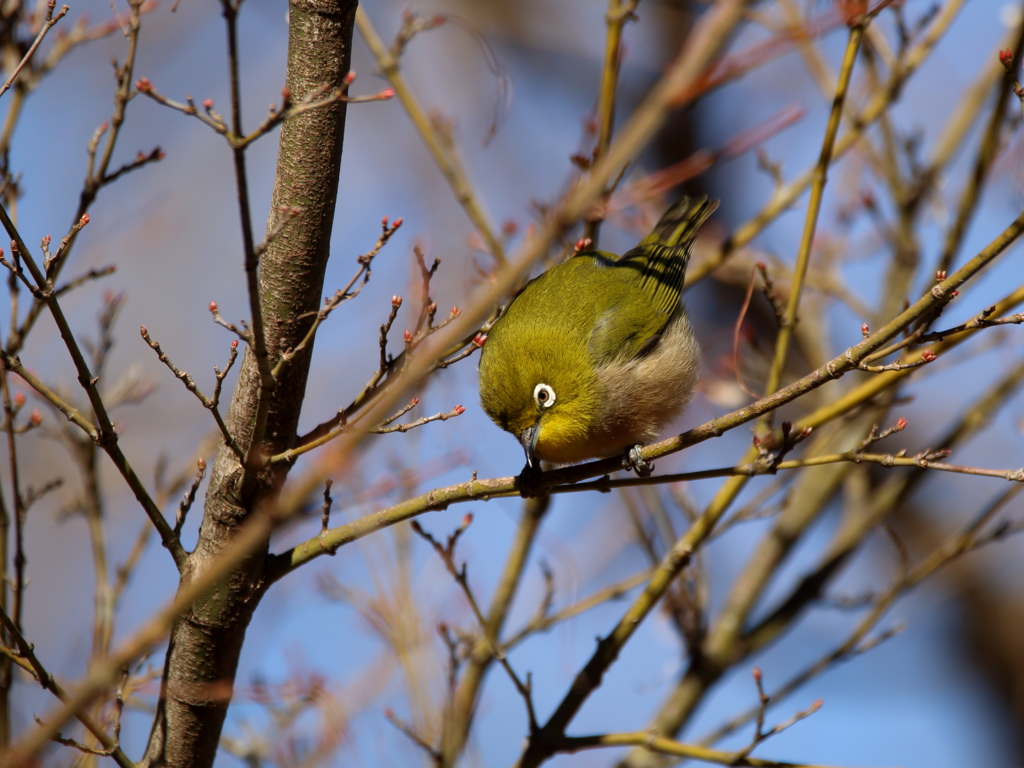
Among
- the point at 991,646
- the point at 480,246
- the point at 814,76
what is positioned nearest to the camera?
the point at 480,246

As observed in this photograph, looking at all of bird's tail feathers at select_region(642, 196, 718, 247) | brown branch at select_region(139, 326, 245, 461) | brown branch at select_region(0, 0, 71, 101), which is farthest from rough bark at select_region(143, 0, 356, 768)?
bird's tail feathers at select_region(642, 196, 718, 247)

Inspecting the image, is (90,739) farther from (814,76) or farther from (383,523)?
(814,76)

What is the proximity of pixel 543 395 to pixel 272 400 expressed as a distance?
1380 mm

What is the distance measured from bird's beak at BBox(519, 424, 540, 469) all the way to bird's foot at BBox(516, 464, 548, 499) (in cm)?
29

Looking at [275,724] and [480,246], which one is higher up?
[480,246]

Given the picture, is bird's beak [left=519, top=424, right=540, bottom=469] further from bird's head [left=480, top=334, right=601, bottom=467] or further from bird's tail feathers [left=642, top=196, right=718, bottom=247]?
bird's tail feathers [left=642, top=196, right=718, bottom=247]

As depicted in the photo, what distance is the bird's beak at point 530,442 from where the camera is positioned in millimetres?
3615

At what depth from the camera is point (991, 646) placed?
9.35m

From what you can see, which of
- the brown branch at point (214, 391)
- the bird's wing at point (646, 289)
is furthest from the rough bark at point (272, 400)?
the bird's wing at point (646, 289)

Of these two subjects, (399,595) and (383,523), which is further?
(399,595)

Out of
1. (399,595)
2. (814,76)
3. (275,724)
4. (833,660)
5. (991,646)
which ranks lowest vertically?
(833,660)

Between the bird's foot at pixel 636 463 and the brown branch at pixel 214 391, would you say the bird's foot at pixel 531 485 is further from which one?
the brown branch at pixel 214 391

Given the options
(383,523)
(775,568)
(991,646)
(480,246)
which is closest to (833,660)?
(775,568)

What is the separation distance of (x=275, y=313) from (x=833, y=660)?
2749 mm
